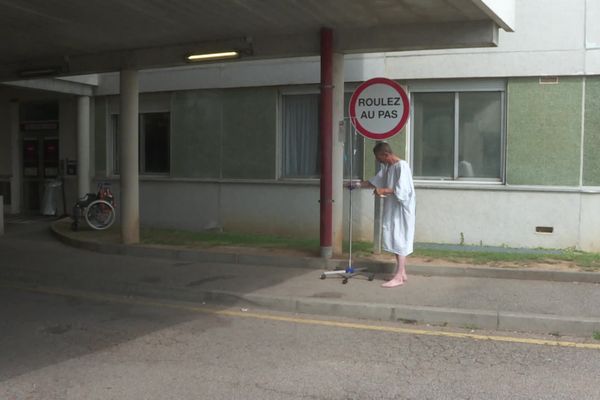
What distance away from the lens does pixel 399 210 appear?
786 centimetres

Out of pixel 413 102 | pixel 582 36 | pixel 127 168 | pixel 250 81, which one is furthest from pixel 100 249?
pixel 582 36

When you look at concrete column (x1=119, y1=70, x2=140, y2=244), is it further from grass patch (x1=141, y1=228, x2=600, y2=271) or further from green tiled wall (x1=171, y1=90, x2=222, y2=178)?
green tiled wall (x1=171, y1=90, x2=222, y2=178)

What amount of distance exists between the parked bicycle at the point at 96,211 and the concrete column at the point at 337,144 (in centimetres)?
581

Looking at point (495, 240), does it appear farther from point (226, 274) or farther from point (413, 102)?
point (226, 274)

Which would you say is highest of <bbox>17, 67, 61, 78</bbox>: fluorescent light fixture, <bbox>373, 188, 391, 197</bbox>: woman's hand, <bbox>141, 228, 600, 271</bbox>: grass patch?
<bbox>17, 67, 61, 78</bbox>: fluorescent light fixture

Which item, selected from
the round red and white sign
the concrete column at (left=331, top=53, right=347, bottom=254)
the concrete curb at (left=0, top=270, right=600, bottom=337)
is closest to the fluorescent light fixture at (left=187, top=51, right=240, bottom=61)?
the concrete column at (left=331, top=53, right=347, bottom=254)

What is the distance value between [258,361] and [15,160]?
45.7 ft

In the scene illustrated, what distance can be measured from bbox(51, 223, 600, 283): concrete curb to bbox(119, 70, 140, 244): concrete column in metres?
0.44

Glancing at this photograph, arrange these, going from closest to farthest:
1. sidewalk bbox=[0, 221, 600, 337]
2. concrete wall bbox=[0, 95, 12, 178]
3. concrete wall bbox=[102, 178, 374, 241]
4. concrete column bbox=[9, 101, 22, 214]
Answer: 1. sidewalk bbox=[0, 221, 600, 337]
2. concrete wall bbox=[102, 178, 374, 241]
3. concrete column bbox=[9, 101, 22, 214]
4. concrete wall bbox=[0, 95, 12, 178]

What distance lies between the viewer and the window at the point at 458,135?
11125 mm

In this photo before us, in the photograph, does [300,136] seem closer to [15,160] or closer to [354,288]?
[354,288]

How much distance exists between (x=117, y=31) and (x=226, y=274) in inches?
171

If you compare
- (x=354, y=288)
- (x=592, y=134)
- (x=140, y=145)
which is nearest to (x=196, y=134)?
(x=140, y=145)

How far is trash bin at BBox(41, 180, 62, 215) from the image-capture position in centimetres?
1548
